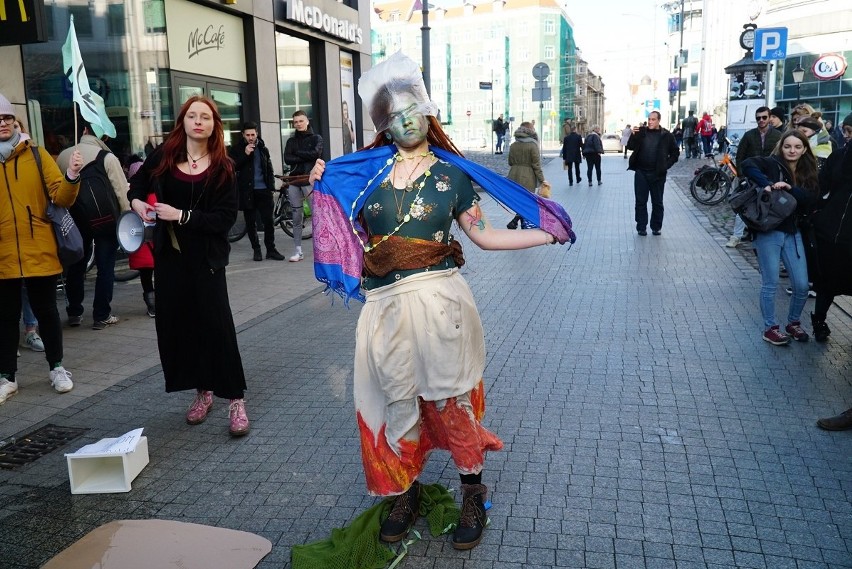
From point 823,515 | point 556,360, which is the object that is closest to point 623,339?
point 556,360

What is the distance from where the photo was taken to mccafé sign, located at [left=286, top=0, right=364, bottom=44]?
14.7 m

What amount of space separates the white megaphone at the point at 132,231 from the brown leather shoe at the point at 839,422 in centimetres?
410

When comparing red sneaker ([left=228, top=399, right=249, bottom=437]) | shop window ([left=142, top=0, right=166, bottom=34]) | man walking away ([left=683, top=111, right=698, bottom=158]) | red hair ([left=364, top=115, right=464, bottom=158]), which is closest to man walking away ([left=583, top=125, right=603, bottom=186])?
shop window ([left=142, top=0, right=166, bottom=34])

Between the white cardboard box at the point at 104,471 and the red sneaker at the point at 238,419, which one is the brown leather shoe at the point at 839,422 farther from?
the white cardboard box at the point at 104,471

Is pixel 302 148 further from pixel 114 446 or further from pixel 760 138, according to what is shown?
pixel 114 446

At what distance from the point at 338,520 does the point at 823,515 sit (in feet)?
7.23

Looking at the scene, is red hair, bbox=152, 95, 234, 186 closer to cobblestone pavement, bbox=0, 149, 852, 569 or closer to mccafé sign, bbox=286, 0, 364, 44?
cobblestone pavement, bbox=0, 149, 852, 569

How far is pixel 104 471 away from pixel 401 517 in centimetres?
173

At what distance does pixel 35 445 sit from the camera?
4.51m

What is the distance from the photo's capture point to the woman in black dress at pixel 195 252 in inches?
175

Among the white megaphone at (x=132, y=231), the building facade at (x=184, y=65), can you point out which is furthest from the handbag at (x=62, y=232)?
the building facade at (x=184, y=65)

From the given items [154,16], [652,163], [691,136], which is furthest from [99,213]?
[691,136]

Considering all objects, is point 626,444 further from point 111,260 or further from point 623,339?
point 111,260

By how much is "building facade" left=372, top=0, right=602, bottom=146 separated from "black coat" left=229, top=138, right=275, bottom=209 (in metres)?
81.0
